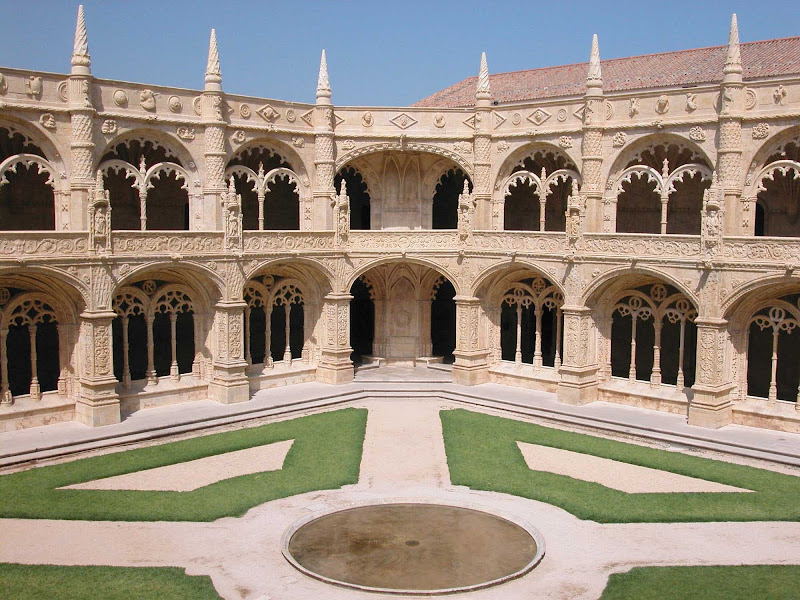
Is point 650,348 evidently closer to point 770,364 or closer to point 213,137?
point 770,364

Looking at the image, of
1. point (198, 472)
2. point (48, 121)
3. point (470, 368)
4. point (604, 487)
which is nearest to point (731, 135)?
point (470, 368)

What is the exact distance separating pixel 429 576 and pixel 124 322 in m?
15.9

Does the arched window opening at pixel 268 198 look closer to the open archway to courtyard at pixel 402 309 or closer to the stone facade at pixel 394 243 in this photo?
the stone facade at pixel 394 243

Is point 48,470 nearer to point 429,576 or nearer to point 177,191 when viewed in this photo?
point 429,576

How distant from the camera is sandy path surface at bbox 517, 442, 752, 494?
69.1ft

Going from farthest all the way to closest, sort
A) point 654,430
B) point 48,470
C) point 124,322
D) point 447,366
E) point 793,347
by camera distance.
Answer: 1. point 447,366
2. point 793,347
3. point 124,322
4. point 654,430
5. point 48,470

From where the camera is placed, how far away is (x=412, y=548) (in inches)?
672

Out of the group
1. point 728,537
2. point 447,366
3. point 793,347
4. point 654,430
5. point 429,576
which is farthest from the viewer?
point 447,366

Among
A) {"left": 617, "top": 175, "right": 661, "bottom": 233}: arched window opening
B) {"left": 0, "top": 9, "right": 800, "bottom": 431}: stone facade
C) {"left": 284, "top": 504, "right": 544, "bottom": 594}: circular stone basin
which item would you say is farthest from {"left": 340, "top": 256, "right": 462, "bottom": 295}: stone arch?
{"left": 284, "top": 504, "right": 544, "bottom": 594}: circular stone basin

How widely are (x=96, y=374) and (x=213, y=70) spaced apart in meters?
10.9

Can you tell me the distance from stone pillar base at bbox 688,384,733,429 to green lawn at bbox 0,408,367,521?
401 inches

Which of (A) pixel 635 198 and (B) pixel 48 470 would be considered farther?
(A) pixel 635 198

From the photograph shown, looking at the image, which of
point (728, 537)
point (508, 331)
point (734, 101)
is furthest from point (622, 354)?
point (728, 537)

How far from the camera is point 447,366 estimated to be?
3447cm
